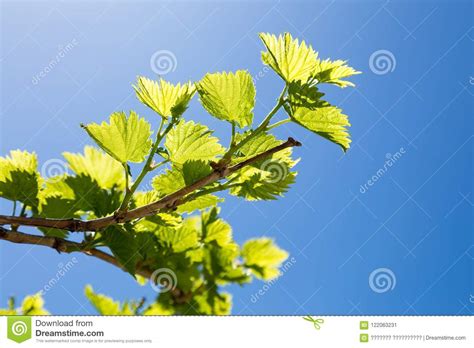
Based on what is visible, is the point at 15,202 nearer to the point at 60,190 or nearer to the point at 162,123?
the point at 60,190

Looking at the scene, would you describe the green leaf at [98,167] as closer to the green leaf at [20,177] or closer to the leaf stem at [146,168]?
the green leaf at [20,177]

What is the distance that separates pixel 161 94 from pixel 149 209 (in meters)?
0.19

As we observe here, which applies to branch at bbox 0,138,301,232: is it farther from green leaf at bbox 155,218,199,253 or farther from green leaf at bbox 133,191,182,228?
green leaf at bbox 155,218,199,253

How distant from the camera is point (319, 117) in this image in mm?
755

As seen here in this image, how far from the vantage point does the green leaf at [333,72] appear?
0.77 m

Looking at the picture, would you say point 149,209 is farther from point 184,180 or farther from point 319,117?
point 319,117

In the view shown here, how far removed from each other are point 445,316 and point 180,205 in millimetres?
816

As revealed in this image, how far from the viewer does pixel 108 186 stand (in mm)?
1165

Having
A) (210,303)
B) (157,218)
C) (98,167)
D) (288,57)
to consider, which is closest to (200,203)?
(157,218)

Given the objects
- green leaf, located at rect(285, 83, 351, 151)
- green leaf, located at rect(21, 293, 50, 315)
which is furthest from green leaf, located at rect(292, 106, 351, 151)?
green leaf, located at rect(21, 293, 50, 315)

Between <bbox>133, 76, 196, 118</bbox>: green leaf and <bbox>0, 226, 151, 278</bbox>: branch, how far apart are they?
1.02ft

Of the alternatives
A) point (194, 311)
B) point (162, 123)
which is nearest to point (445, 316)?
point (194, 311)
